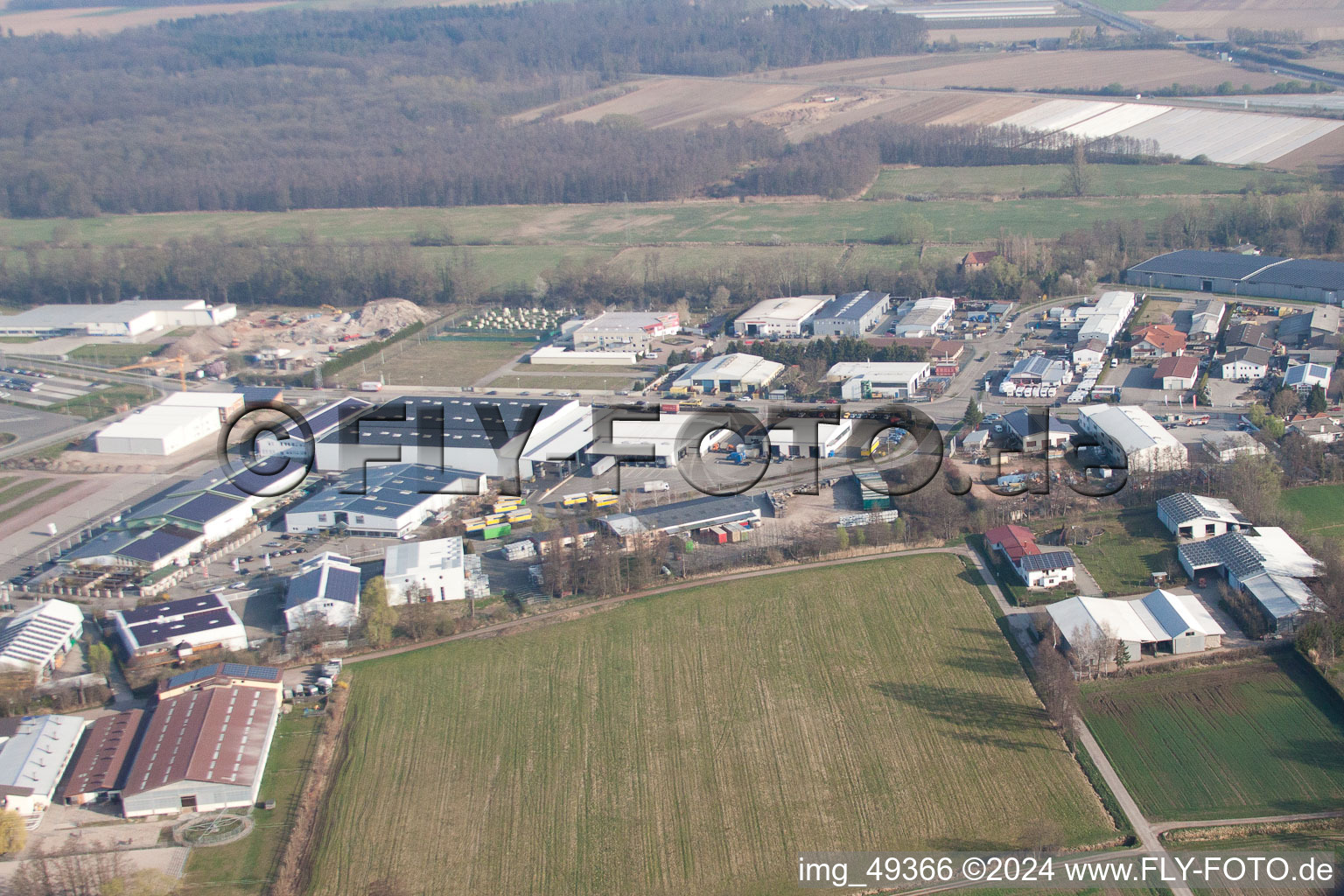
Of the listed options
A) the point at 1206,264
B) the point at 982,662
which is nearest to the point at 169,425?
the point at 982,662

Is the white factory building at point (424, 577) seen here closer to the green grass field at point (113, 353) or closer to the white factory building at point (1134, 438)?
the white factory building at point (1134, 438)

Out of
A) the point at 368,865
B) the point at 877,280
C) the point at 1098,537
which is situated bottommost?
the point at 368,865

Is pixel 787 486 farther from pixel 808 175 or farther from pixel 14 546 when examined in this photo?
pixel 808 175

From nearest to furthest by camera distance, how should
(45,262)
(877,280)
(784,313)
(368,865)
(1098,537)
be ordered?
(368,865) → (1098,537) → (784,313) → (877,280) → (45,262)

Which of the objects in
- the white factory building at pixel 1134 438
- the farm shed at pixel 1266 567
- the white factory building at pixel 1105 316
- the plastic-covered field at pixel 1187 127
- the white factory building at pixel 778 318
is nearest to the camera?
the farm shed at pixel 1266 567

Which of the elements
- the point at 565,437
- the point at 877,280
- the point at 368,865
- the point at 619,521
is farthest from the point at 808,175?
the point at 368,865

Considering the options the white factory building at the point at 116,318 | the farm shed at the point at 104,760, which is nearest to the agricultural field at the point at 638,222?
the white factory building at the point at 116,318
